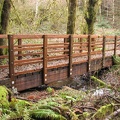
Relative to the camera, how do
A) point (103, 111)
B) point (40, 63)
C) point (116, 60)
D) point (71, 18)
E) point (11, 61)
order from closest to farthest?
point (103, 111) < point (11, 61) < point (40, 63) < point (71, 18) < point (116, 60)

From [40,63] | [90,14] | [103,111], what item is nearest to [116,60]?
[90,14]

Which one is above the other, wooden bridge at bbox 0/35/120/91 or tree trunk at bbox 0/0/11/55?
tree trunk at bbox 0/0/11/55

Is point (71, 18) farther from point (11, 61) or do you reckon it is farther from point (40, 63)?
point (11, 61)

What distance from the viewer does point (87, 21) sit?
53.3 feet

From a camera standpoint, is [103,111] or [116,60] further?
[116,60]

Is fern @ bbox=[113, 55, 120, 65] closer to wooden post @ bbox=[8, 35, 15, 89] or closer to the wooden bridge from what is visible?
the wooden bridge

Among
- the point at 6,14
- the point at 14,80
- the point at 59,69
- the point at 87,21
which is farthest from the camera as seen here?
the point at 87,21

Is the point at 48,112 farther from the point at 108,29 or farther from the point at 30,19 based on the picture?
the point at 108,29

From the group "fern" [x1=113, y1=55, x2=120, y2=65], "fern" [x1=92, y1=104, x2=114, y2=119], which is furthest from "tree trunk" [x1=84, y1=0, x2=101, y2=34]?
"fern" [x1=92, y1=104, x2=114, y2=119]

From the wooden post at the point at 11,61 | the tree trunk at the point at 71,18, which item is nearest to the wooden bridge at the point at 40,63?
the wooden post at the point at 11,61

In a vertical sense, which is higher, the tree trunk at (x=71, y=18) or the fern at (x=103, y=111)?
the tree trunk at (x=71, y=18)

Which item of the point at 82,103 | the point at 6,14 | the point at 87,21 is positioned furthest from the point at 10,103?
the point at 87,21

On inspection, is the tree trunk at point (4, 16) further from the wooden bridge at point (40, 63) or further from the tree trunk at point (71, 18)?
the tree trunk at point (71, 18)

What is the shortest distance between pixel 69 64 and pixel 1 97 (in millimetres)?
6300
